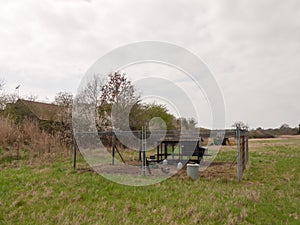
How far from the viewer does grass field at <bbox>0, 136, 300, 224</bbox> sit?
3703mm

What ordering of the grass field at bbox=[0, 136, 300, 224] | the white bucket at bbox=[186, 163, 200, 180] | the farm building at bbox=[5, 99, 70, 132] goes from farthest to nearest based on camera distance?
the farm building at bbox=[5, 99, 70, 132] → the white bucket at bbox=[186, 163, 200, 180] → the grass field at bbox=[0, 136, 300, 224]

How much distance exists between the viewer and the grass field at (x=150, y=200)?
146 inches

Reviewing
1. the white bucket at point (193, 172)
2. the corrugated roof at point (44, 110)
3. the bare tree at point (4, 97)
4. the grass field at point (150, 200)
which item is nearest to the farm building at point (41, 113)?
the corrugated roof at point (44, 110)

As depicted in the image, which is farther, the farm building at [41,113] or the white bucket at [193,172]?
the farm building at [41,113]

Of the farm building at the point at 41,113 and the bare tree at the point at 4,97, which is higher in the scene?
the bare tree at the point at 4,97

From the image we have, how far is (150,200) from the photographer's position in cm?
467

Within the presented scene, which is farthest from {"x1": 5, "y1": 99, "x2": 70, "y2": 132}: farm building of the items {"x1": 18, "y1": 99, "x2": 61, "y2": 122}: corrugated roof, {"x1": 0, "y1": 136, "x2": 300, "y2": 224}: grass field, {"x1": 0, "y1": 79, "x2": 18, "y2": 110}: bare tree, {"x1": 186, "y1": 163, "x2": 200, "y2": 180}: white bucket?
{"x1": 186, "y1": 163, "x2": 200, "y2": 180}: white bucket

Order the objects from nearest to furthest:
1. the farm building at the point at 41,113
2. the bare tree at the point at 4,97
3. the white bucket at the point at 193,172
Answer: the white bucket at the point at 193,172 < the farm building at the point at 41,113 < the bare tree at the point at 4,97

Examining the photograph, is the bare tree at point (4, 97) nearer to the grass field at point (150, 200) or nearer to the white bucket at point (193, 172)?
the grass field at point (150, 200)

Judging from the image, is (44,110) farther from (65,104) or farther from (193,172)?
(193,172)

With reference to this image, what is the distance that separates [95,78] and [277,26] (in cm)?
1204

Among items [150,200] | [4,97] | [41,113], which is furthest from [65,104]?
[150,200]

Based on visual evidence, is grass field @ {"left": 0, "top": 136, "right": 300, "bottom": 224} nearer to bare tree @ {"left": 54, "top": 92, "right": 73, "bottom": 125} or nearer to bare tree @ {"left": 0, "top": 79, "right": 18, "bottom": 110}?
bare tree @ {"left": 54, "top": 92, "right": 73, "bottom": 125}

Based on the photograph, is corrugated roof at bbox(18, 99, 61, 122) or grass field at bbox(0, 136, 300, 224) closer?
grass field at bbox(0, 136, 300, 224)
